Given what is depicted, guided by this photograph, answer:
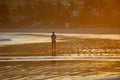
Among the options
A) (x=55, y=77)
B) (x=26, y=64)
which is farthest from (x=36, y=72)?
(x=26, y=64)

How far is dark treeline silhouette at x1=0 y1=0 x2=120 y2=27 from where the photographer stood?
90812 mm

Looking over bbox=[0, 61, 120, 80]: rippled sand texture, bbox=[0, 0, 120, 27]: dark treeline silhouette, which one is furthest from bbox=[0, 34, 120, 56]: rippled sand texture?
bbox=[0, 0, 120, 27]: dark treeline silhouette

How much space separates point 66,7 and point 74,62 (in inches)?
3645

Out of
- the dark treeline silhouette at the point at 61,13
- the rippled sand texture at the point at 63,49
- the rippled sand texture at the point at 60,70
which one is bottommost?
the rippled sand texture at the point at 60,70

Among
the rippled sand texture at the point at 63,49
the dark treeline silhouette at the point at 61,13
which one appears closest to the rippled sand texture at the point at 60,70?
the rippled sand texture at the point at 63,49

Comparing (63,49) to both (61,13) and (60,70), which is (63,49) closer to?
(60,70)

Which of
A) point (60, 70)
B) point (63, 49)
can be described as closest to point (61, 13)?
point (63, 49)

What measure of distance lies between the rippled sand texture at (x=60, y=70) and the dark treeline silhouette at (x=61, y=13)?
67.5 m

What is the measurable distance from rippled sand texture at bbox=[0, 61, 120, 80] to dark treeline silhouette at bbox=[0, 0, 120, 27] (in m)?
67.5

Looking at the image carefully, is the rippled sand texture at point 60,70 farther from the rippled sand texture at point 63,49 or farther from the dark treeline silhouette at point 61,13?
the dark treeline silhouette at point 61,13

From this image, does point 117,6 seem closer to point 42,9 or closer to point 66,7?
point 66,7

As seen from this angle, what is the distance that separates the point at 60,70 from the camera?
47.8 ft

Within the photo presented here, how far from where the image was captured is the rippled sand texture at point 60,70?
12625mm

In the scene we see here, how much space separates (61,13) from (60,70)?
88.2 metres
